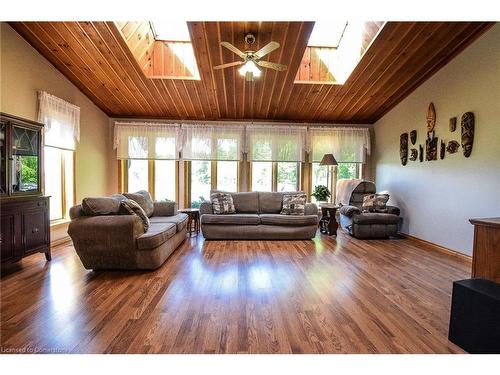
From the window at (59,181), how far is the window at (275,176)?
3.85 metres

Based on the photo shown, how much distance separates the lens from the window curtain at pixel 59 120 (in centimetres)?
407

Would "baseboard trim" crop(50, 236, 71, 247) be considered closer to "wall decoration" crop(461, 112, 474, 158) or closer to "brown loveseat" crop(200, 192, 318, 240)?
"brown loveseat" crop(200, 192, 318, 240)

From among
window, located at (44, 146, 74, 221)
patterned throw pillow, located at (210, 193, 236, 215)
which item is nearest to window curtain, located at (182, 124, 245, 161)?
patterned throw pillow, located at (210, 193, 236, 215)

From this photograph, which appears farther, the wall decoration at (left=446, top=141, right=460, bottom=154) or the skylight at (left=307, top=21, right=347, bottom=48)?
the skylight at (left=307, top=21, right=347, bottom=48)

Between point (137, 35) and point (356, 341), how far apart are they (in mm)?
4645

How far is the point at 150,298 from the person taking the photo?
8.21 ft

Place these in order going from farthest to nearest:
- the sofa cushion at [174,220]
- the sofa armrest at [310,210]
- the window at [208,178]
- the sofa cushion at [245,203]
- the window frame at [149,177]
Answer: the window at [208,178], the window frame at [149,177], the sofa cushion at [245,203], the sofa armrest at [310,210], the sofa cushion at [174,220]

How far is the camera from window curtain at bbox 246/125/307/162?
6.60 meters

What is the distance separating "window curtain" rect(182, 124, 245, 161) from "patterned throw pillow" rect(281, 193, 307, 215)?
1900 mm

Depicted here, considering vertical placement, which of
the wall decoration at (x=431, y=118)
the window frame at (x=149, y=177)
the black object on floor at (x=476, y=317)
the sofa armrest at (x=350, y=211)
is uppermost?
the wall decoration at (x=431, y=118)

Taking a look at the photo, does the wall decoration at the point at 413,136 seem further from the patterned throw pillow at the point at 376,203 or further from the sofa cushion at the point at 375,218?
the sofa cushion at the point at 375,218

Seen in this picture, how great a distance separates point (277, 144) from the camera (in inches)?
260

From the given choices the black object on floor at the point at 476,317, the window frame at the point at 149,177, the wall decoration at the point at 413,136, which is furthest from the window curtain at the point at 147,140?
the black object on floor at the point at 476,317
